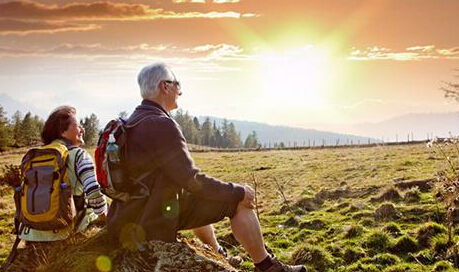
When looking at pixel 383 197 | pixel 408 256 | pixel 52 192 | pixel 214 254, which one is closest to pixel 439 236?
pixel 408 256

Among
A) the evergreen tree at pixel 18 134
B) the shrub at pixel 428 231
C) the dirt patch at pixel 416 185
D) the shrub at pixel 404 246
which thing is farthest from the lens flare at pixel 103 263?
→ the evergreen tree at pixel 18 134

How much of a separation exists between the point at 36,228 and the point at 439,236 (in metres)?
8.67

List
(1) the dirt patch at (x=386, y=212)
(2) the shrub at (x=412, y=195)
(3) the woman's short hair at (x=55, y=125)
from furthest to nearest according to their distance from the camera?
(2) the shrub at (x=412, y=195) → (1) the dirt patch at (x=386, y=212) → (3) the woman's short hair at (x=55, y=125)

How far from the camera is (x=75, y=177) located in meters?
7.25

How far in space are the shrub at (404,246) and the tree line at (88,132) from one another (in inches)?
2450

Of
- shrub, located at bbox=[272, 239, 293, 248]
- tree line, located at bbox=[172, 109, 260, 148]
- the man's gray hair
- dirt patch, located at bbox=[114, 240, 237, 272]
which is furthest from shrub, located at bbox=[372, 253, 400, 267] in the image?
tree line, located at bbox=[172, 109, 260, 148]

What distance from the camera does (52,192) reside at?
6.98 meters

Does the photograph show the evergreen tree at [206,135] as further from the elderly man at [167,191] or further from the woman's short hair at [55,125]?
the elderly man at [167,191]

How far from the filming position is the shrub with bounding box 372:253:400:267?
9.84 m

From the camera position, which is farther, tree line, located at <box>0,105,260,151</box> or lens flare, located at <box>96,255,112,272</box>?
tree line, located at <box>0,105,260,151</box>

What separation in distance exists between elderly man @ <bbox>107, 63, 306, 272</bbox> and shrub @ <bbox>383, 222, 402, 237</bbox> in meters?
6.44

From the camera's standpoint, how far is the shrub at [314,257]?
9.93m

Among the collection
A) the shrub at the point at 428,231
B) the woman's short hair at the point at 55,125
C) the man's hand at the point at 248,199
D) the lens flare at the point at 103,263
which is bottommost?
the shrub at the point at 428,231

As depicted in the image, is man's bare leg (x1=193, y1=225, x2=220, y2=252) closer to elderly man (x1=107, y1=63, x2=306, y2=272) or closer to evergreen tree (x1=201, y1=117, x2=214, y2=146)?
elderly man (x1=107, y1=63, x2=306, y2=272)
